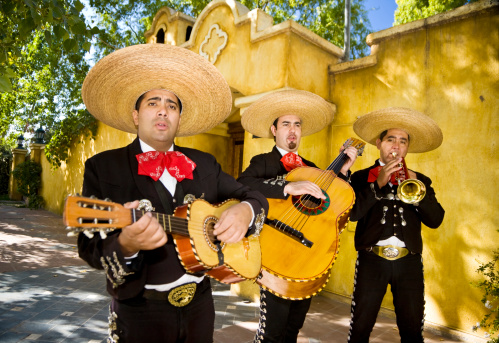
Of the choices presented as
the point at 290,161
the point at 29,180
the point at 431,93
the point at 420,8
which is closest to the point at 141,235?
the point at 290,161

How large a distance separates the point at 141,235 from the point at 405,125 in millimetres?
2905

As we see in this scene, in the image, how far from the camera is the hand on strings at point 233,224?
6.25 ft

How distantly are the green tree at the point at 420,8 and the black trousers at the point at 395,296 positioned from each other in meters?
13.5

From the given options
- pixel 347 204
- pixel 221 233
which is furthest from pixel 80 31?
pixel 347 204

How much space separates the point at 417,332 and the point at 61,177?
16813mm

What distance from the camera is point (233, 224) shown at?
6.39 ft

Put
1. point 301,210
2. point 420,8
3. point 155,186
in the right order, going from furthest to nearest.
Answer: point 420,8 → point 301,210 → point 155,186

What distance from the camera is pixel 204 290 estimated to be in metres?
2.04

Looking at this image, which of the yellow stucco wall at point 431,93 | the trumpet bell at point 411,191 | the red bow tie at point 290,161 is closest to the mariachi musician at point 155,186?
the red bow tie at point 290,161

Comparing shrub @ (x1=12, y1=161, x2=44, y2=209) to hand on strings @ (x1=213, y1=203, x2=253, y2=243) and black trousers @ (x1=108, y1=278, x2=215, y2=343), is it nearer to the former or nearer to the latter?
black trousers @ (x1=108, y1=278, x2=215, y2=343)

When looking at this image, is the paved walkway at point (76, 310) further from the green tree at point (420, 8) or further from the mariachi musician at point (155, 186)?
the green tree at point (420, 8)

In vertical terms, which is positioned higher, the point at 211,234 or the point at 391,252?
the point at 211,234

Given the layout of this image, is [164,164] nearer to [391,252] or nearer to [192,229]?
[192,229]

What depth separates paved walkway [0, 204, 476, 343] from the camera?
4102 millimetres
